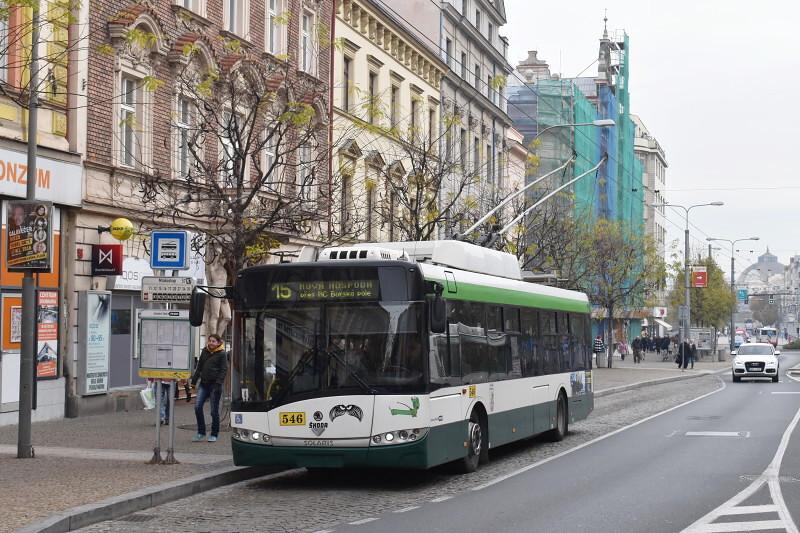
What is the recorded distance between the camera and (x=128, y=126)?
25.3m

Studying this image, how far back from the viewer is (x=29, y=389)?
16.2 metres

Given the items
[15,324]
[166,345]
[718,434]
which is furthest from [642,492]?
[15,324]

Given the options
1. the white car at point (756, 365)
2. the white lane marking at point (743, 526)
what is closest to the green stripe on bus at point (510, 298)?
the white lane marking at point (743, 526)

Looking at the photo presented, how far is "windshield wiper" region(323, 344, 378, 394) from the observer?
46.8ft

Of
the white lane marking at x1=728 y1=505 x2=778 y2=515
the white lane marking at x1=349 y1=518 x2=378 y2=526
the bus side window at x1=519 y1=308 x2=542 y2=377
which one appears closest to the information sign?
the white lane marking at x1=349 y1=518 x2=378 y2=526

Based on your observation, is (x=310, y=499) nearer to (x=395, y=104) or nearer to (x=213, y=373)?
(x=213, y=373)

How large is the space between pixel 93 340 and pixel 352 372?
1123cm

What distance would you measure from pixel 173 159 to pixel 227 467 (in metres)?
13.0

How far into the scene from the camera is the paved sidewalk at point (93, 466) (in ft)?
40.6

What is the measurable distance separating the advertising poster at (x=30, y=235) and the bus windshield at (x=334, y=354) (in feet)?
11.3

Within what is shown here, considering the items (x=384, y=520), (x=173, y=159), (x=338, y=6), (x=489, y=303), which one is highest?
(x=338, y=6)

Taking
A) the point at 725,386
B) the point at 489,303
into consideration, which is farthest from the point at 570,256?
the point at 489,303

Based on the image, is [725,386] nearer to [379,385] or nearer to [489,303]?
[489,303]

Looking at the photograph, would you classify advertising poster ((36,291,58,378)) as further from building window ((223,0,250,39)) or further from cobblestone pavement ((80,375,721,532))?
building window ((223,0,250,39))
